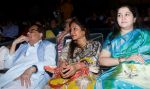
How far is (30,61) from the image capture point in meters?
5.02

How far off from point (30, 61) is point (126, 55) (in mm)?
1366

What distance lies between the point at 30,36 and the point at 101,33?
950 mm

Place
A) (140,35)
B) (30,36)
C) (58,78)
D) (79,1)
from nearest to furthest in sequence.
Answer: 1. (140,35)
2. (58,78)
3. (30,36)
4. (79,1)

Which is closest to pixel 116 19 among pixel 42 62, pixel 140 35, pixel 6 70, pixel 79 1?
pixel 140 35

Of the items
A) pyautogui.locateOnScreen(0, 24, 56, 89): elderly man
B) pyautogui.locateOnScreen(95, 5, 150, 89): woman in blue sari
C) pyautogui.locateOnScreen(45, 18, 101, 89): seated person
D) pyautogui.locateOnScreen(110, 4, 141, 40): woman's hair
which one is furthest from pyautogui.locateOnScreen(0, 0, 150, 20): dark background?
pyautogui.locateOnScreen(95, 5, 150, 89): woman in blue sari

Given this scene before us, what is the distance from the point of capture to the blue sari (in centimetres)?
413

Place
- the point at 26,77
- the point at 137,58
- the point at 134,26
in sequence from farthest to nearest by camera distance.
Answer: the point at 26,77 → the point at 134,26 → the point at 137,58

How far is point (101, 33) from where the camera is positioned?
4.96 meters

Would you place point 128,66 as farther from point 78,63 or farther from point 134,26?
point 78,63

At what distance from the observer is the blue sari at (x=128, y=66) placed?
413 centimetres

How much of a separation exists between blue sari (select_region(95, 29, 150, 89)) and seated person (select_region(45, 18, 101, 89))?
0.19m

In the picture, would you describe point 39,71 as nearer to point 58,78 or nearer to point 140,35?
point 58,78

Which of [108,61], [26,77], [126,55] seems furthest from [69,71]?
[126,55]

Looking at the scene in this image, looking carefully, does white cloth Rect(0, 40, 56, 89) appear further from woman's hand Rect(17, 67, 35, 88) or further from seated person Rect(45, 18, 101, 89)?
seated person Rect(45, 18, 101, 89)
